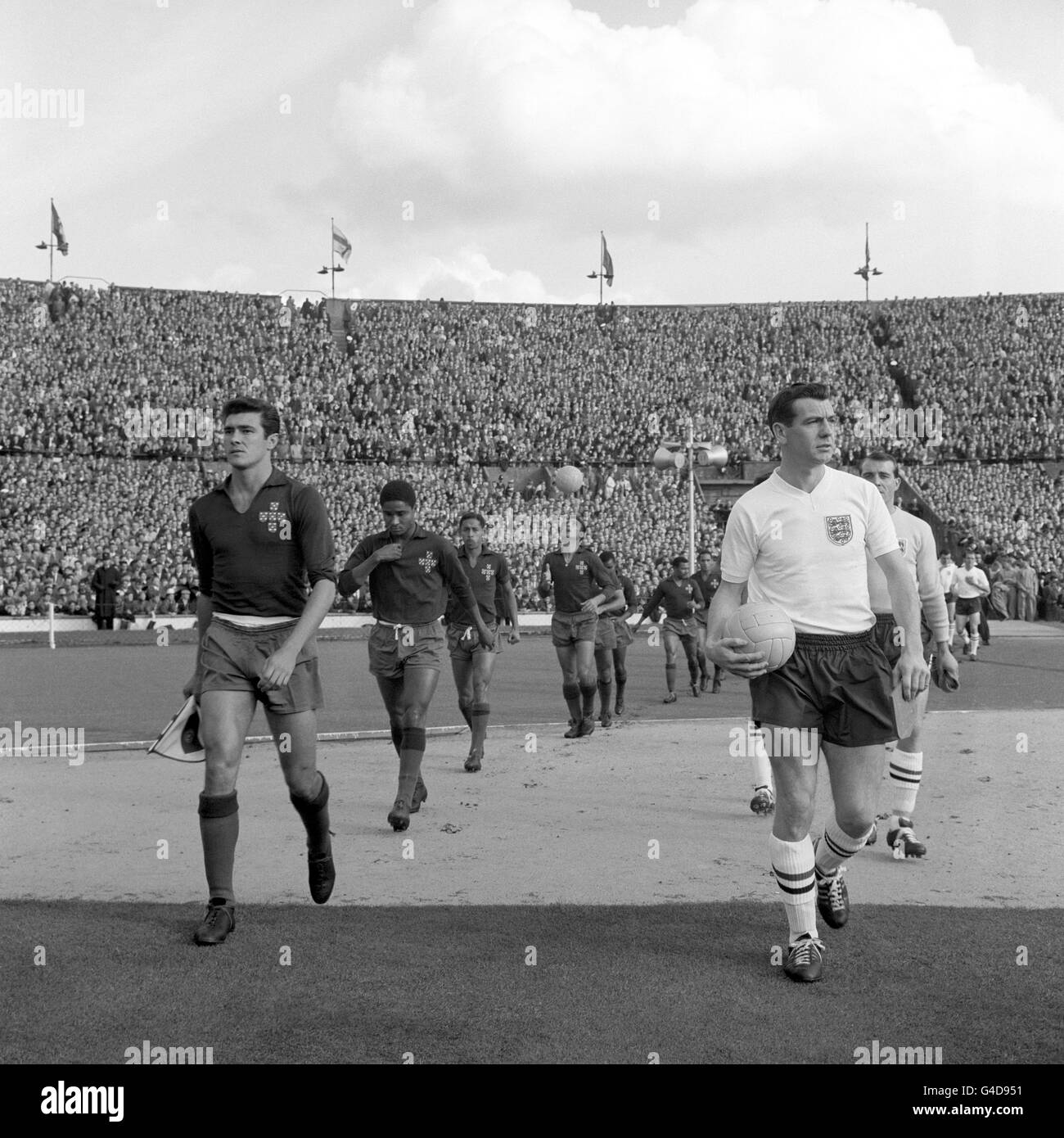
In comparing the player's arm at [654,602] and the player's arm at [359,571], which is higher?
the player's arm at [359,571]

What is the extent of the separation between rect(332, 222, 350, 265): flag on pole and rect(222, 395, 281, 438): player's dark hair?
49684mm

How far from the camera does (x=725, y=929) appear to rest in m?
5.41

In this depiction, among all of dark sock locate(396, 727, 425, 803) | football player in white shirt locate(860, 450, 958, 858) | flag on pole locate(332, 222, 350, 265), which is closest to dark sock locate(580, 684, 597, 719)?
dark sock locate(396, 727, 425, 803)

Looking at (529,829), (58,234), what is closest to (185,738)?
(529,829)

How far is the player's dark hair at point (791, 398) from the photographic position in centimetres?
512

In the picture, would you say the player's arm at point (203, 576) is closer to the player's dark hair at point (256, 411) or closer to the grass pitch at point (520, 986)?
the player's dark hair at point (256, 411)

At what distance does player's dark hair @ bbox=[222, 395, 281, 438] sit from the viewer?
5.72m

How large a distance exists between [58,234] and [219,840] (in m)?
51.0

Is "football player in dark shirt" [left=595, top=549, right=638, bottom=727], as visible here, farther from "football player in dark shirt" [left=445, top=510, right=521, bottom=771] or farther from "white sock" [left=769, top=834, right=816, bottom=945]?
"white sock" [left=769, top=834, right=816, bottom=945]

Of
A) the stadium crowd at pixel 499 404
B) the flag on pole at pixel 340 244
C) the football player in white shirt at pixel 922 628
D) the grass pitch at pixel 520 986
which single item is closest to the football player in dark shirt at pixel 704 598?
the football player in white shirt at pixel 922 628
